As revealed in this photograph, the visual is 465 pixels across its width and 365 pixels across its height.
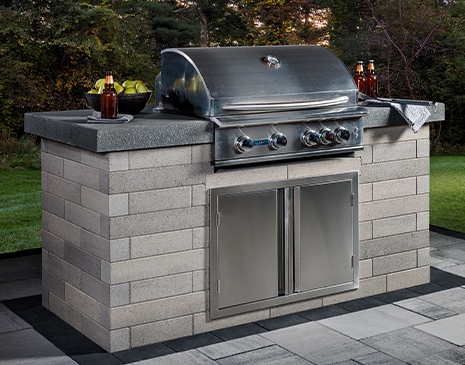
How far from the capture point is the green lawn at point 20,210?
6.98 m

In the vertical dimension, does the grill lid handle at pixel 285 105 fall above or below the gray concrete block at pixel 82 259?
above

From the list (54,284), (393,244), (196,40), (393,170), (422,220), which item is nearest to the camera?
(54,284)

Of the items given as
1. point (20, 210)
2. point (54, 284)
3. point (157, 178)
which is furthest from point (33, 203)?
point (157, 178)

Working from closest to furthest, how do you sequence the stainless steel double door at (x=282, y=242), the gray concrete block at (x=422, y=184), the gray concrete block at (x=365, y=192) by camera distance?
1. the stainless steel double door at (x=282, y=242)
2. the gray concrete block at (x=365, y=192)
3. the gray concrete block at (x=422, y=184)

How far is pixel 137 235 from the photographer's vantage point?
3988mm

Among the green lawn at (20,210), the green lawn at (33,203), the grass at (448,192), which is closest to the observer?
the green lawn at (20,210)

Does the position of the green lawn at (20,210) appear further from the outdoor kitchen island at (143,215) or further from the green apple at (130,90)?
the green apple at (130,90)

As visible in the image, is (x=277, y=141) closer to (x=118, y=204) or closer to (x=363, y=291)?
(x=118, y=204)

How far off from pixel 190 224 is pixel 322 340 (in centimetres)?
90

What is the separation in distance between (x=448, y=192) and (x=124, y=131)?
6.03 m

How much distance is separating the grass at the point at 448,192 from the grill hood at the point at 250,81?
133 inches

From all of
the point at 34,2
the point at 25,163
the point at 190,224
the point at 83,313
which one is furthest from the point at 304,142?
the point at 34,2

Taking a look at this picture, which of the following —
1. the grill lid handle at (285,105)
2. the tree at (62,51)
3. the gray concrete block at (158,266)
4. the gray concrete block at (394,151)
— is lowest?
the gray concrete block at (158,266)

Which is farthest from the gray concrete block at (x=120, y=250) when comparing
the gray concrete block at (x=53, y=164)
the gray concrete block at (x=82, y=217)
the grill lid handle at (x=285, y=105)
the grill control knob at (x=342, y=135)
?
the grill control knob at (x=342, y=135)
